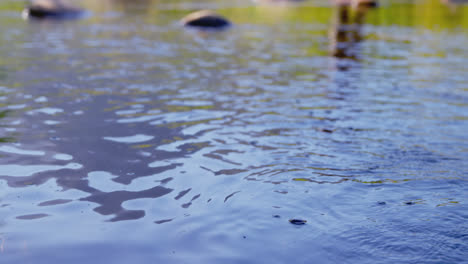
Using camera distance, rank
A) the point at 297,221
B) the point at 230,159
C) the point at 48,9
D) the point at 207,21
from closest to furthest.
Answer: the point at 297,221
the point at 230,159
the point at 207,21
the point at 48,9

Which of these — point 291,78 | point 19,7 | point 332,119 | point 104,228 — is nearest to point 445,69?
point 291,78

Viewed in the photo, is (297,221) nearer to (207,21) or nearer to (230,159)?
(230,159)

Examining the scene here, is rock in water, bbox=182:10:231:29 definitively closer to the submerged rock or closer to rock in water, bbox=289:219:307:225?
the submerged rock

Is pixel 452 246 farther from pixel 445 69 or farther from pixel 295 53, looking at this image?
pixel 295 53

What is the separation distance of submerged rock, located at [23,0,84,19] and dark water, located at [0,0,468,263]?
14.2 metres

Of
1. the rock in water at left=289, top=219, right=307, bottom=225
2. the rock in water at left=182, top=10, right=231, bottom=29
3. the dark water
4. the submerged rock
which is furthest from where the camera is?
the submerged rock

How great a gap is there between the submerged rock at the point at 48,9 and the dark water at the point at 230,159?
14200 millimetres

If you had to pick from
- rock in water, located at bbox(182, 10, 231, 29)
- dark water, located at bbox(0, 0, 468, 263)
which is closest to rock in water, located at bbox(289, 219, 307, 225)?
dark water, located at bbox(0, 0, 468, 263)

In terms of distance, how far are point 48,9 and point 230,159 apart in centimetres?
2657

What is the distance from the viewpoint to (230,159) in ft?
24.0

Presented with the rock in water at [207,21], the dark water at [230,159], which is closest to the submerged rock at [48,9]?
the rock in water at [207,21]

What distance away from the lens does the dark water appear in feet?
15.9

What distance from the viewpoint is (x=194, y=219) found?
5340 millimetres

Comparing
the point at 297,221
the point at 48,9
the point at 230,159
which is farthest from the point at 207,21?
the point at 297,221
